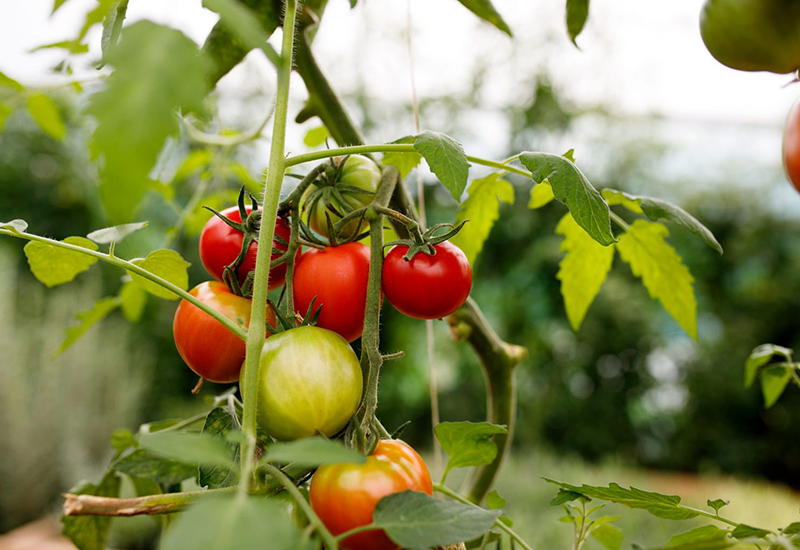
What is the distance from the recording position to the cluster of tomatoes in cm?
24

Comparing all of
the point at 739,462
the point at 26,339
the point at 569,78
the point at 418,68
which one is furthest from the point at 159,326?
the point at 739,462

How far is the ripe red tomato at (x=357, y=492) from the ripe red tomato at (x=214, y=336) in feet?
0.27

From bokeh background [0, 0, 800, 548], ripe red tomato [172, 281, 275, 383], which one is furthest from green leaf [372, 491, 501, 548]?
bokeh background [0, 0, 800, 548]

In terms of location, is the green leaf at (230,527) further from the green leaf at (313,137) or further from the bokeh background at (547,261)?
the bokeh background at (547,261)

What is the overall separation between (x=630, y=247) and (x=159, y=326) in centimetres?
301

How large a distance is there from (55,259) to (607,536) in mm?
343

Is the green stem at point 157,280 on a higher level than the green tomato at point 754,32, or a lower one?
lower

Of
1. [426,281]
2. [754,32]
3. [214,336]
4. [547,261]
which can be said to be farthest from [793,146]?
[547,261]

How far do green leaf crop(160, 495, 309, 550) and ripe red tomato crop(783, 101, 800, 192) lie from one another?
214mm

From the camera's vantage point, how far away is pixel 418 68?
12.0 feet

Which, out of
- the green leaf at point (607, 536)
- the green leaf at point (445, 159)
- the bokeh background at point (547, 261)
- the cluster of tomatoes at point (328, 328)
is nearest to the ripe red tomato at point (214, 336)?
the cluster of tomatoes at point (328, 328)

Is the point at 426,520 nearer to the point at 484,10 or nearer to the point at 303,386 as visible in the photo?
the point at 303,386

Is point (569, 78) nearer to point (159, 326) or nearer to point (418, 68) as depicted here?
point (418, 68)

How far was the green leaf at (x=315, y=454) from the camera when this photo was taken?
17 centimetres
